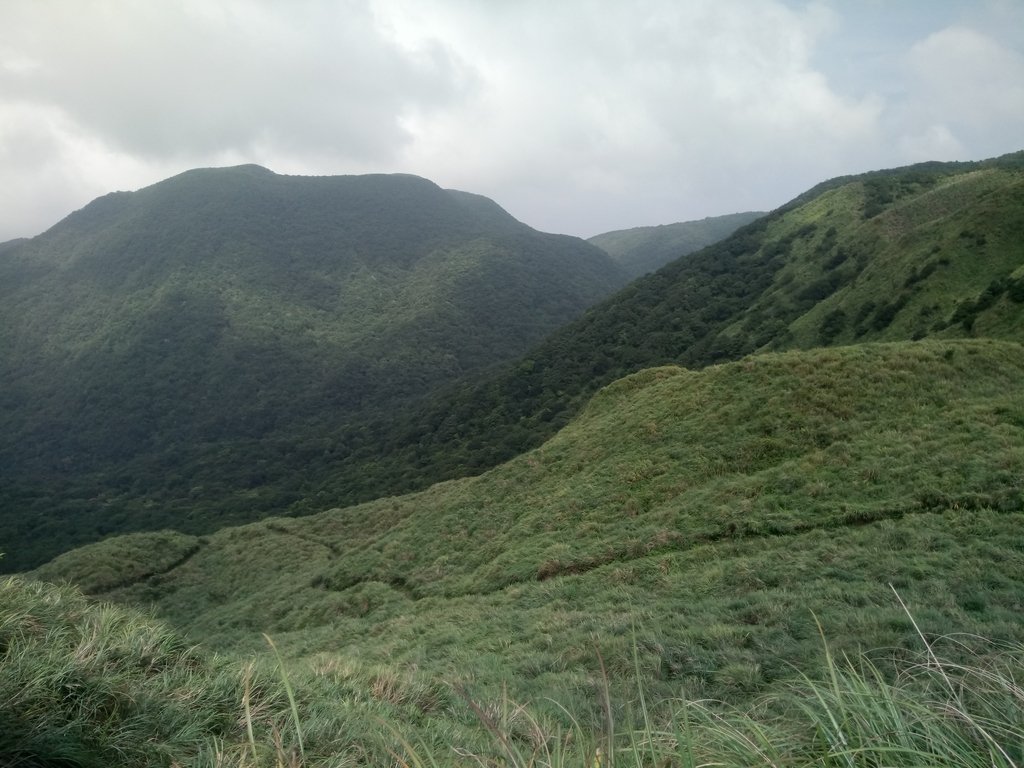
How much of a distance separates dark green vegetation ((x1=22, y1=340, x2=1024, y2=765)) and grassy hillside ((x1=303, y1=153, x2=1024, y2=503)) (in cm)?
1204

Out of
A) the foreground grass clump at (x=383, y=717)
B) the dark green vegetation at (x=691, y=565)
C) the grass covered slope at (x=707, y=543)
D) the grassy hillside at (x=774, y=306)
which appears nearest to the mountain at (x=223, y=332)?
the grassy hillside at (x=774, y=306)

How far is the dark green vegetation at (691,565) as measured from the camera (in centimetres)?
572

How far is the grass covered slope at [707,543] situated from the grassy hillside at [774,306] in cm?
1152

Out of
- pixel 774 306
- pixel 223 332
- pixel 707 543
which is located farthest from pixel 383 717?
pixel 223 332

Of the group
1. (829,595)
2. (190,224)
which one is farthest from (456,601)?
(190,224)

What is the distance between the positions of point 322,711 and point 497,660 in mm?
4038

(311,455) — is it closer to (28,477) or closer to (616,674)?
(28,477)

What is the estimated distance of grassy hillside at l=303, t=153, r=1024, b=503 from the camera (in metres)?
30.2

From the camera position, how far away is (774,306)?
49.5 meters

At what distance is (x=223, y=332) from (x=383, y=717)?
11836 cm

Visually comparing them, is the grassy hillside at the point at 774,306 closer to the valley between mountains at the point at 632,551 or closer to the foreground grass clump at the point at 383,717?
the valley between mountains at the point at 632,551

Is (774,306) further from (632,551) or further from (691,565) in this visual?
(691,565)

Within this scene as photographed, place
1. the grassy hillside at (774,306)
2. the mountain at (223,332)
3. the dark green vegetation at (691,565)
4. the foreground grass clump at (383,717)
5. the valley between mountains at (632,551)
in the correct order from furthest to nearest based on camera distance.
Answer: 1. the mountain at (223,332)
2. the grassy hillside at (774,306)
3. the dark green vegetation at (691,565)
4. the valley between mountains at (632,551)
5. the foreground grass clump at (383,717)

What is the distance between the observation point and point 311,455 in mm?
77312
